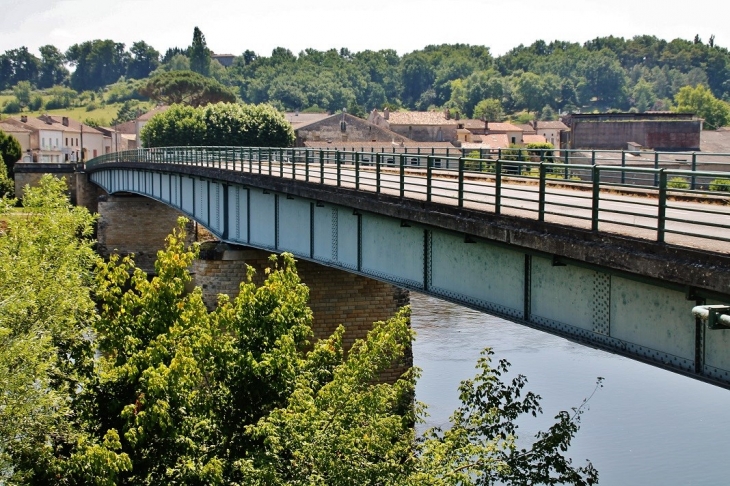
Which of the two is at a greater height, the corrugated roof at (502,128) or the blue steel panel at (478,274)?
the corrugated roof at (502,128)

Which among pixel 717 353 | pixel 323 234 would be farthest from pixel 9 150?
pixel 717 353

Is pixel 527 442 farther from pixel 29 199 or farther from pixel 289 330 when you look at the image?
pixel 29 199

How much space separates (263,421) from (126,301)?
3712 mm

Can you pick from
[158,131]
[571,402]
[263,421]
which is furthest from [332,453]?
[158,131]

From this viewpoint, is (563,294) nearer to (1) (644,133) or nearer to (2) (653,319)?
(2) (653,319)

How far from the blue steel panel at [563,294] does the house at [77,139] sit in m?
132

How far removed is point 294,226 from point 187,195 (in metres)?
14.6

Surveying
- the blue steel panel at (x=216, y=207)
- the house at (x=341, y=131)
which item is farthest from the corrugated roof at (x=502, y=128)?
the blue steel panel at (x=216, y=207)

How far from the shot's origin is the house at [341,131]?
386 ft

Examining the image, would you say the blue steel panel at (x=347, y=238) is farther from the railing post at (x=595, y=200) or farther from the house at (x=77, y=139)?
the house at (x=77, y=139)

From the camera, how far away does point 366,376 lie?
17.4 meters

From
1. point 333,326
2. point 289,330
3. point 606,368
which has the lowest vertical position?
point 606,368

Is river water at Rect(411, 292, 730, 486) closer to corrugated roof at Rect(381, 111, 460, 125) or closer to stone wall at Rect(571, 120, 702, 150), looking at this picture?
stone wall at Rect(571, 120, 702, 150)

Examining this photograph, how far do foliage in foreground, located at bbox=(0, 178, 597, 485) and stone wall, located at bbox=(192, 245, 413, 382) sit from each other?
9.24m
